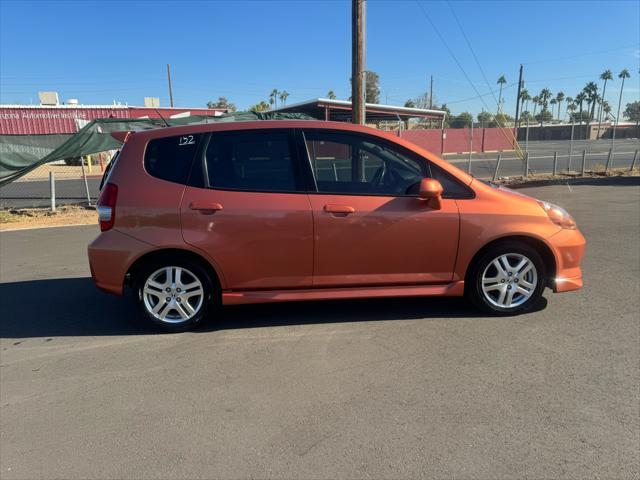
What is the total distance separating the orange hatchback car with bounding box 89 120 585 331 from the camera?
13.0 ft

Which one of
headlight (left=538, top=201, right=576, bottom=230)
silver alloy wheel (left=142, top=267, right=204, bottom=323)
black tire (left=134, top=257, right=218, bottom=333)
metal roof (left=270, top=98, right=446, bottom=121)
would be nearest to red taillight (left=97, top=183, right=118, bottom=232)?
black tire (left=134, top=257, right=218, bottom=333)

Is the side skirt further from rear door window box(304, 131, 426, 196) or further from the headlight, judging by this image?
the headlight

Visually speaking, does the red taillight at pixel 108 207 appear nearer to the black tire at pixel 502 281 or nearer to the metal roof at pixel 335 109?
the black tire at pixel 502 281

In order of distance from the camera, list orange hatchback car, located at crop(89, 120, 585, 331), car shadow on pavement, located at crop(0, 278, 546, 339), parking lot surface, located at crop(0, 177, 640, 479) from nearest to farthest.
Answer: parking lot surface, located at crop(0, 177, 640, 479), orange hatchback car, located at crop(89, 120, 585, 331), car shadow on pavement, located at crop(0, 278, 546, 339)

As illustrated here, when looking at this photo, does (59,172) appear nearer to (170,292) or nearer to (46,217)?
(46,217)

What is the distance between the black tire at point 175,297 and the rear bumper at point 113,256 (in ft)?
0.45

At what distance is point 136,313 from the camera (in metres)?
4.68

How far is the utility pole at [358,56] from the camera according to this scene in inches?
391

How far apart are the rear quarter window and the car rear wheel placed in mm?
756

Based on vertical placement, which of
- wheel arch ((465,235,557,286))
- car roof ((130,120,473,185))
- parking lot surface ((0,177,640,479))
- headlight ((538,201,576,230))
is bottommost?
parking lot surface ((0,177,640,479))

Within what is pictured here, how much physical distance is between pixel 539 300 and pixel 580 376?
5.05 feet

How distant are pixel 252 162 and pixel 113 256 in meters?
1.45

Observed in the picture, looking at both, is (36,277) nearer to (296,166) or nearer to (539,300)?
(296,166)

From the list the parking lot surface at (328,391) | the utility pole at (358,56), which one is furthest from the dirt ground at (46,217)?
the utility pole at (358,56)
